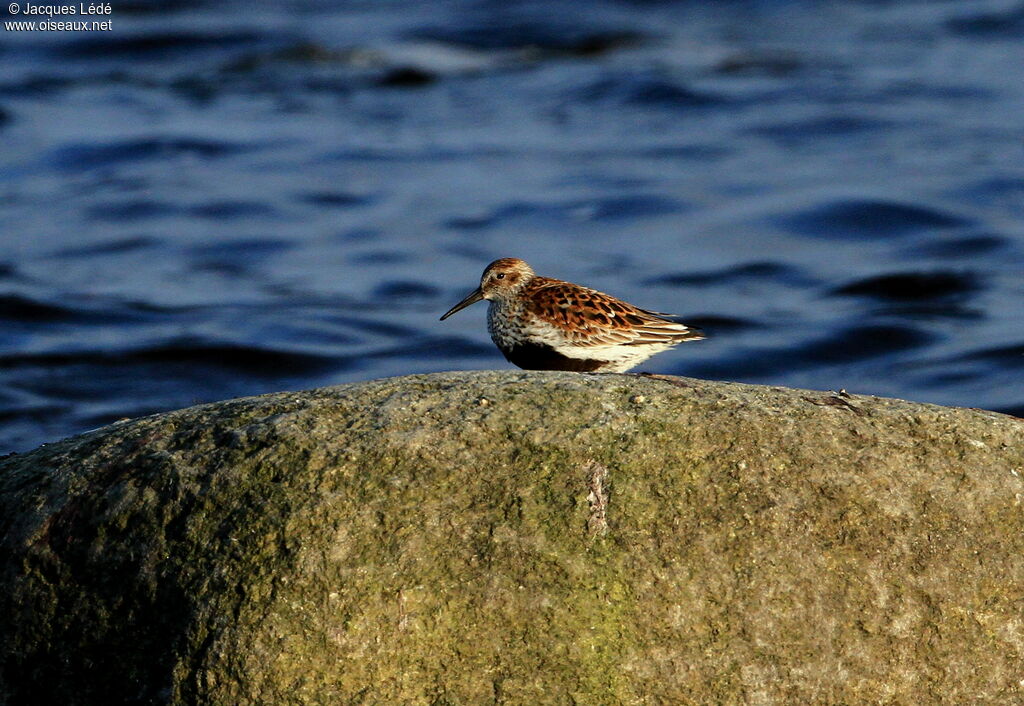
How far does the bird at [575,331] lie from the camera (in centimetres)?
786

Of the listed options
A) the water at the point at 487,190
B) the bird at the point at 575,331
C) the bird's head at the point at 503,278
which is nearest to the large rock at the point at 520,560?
the bird at the point at 575,331

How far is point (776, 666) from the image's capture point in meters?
4.76

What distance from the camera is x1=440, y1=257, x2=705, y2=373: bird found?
786 centimetres

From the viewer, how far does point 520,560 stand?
4.76 metres

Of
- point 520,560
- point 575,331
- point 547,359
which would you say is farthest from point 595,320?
point 520,560

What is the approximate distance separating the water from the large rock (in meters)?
5.35

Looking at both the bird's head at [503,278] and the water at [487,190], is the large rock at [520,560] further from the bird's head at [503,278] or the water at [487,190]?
the water at [487,190]

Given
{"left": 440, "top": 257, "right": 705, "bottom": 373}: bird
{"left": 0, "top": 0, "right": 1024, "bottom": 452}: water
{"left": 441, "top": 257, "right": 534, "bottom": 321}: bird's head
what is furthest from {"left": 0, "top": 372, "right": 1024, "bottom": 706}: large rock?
{"left": 0, "top": 0, "right": 1024, "bottom": 452}: water

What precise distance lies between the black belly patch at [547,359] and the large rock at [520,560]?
2.67 m

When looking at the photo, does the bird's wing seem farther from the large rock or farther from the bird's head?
the large rock

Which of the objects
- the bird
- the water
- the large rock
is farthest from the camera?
the water

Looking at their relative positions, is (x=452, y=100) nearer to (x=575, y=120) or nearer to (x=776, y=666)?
(x=575, y=120)

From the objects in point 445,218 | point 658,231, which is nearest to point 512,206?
point 445,218

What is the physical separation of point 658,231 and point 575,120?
17.9 feet
